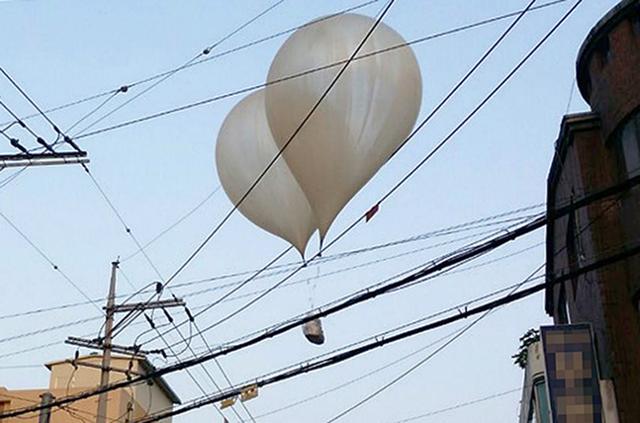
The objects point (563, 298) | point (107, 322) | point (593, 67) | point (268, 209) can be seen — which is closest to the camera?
point (268, 209)

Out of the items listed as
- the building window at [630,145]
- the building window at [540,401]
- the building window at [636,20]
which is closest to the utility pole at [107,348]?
the building window at [540,401]

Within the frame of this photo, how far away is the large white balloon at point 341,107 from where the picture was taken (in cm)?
1254

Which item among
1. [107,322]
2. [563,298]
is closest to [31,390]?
[107,322]

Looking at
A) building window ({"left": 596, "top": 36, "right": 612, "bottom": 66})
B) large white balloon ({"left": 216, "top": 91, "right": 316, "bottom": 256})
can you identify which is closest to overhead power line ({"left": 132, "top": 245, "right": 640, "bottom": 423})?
large white balloon ({"left": 216, "top": 91, "right": 316, "bottom": 256})

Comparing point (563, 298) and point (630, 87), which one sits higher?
point (630, 87)

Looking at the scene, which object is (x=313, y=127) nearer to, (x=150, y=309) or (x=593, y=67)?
(x=593, y=67)

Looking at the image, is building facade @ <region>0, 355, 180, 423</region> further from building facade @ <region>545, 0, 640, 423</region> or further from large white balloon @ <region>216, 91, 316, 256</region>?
large white balloon @ <region>216, 91, 316, 256</region>

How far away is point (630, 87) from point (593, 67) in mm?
1740

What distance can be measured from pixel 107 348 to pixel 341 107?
604 inches

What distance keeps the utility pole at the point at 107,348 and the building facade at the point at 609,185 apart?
1201 centimetres

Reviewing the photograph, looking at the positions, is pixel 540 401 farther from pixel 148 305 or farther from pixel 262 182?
pixel 148 305

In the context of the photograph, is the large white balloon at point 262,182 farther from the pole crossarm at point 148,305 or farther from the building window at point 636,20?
the pole crossarm at point 148,305

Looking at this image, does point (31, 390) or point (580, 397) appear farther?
point (31, 390)

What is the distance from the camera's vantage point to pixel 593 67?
19.3m
